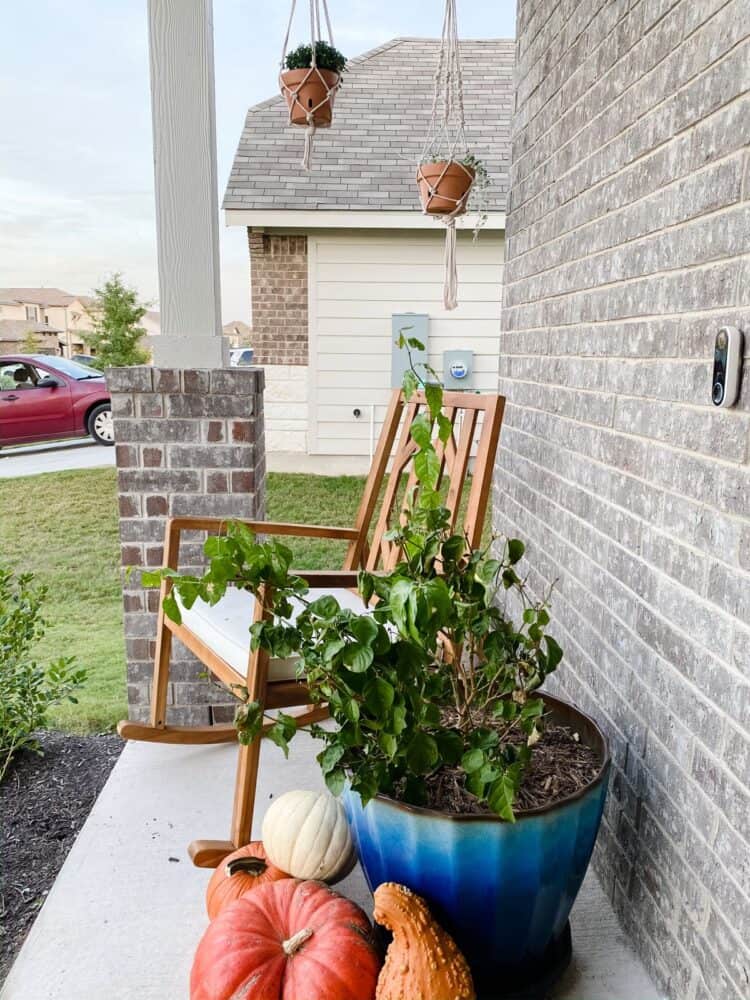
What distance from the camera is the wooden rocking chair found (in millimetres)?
1631

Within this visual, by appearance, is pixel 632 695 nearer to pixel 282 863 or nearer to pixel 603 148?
pixel 282 863

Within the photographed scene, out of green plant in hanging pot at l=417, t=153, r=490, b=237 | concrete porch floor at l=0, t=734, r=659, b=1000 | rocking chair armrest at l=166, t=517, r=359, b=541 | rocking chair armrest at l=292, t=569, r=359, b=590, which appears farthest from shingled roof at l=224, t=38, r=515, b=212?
concrete porch floor at l=0, t=734, r=659, b=1000

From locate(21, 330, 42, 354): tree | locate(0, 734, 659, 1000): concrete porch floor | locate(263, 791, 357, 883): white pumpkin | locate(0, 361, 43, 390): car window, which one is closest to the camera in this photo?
locate(0, 734, 659, 1000): concrete porch floor

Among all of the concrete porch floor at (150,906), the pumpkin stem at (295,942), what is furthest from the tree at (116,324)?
the pumpkin stem at (295,942)

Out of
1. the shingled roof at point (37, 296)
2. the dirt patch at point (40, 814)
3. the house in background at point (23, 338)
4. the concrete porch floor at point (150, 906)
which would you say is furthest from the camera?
the shingled roof at point (37, 296)

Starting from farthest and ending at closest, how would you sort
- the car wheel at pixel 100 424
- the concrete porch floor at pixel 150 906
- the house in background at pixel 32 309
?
1. the house in background at pixel 32 309
2. the car wheel at pixel 100 424
3. the concrete porch floor at pixel 150 906

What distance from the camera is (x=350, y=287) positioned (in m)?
6.56

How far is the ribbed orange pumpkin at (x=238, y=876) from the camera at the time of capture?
1422 mm

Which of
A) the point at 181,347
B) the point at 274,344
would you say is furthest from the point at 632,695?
the point at 274,344

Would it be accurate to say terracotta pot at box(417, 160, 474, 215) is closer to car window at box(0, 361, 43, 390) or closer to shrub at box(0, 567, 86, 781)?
shrub at box(0, 567, 86, 781)

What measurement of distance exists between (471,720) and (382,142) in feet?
22.3

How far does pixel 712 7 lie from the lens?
1.13 meters

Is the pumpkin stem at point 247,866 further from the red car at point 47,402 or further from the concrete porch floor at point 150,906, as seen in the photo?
the red car at point 47,402

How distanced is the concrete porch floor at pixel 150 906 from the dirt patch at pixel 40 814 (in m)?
0.08
